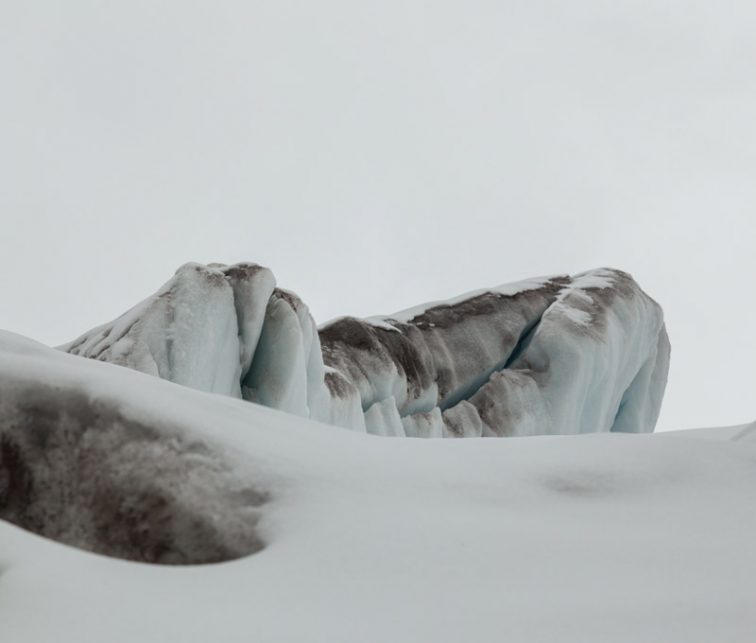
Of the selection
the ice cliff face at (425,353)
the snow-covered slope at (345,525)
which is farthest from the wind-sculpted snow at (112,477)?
the ice cliff face at (425,353)

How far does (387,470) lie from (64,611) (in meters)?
1.09

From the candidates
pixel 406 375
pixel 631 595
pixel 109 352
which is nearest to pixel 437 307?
pixel 406 375

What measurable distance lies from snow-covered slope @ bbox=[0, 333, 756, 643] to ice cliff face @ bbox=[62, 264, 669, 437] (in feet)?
16.8

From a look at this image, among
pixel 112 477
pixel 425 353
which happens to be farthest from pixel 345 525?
pixel 425 353

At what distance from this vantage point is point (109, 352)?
818 cm

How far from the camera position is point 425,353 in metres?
12.6

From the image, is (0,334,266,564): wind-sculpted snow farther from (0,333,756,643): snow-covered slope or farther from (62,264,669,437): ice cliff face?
(62,264,669,437): ice cliff face

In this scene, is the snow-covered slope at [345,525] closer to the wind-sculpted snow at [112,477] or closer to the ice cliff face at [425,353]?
the wind-sculpted snow at [112,477]

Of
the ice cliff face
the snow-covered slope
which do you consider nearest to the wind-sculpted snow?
the snow-covered slope

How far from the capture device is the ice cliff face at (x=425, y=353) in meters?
8.59

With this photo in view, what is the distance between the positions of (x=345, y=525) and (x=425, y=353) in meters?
10.2

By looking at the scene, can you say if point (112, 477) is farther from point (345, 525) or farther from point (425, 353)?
point (425, 353)

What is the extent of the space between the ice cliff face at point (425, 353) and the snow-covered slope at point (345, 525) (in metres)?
5.12

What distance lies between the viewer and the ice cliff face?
8594mm
